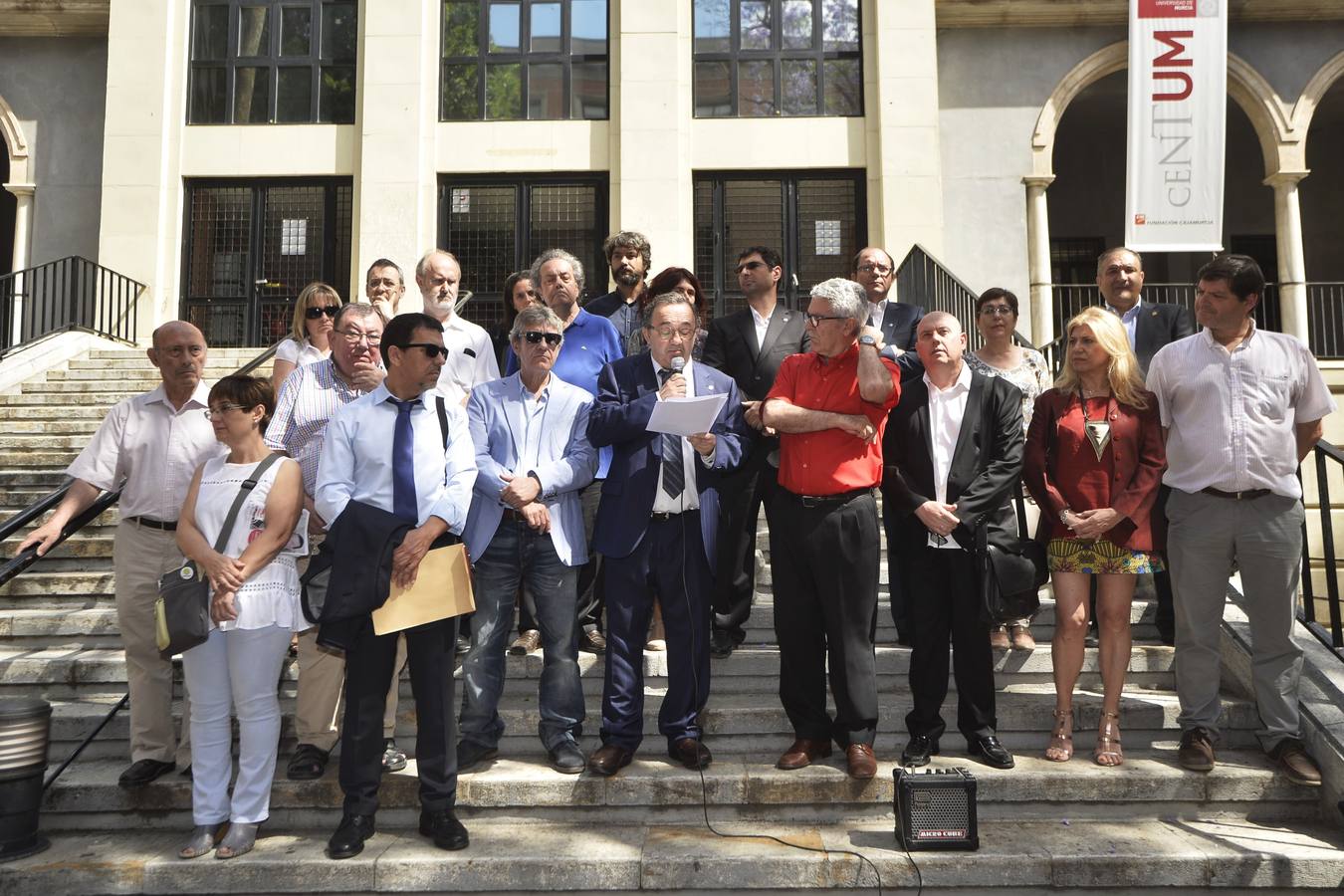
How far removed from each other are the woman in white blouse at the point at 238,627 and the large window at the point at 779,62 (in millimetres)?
11231

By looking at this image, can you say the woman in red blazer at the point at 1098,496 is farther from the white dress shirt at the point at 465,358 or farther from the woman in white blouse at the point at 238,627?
the woman in white blouse at the point at 238,627

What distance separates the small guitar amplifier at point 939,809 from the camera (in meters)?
4.04

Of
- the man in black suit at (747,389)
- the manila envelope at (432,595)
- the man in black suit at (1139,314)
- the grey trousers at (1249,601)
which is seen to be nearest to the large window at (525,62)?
the man in black suit at (747,389)

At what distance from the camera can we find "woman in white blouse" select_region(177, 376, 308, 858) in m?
4.17

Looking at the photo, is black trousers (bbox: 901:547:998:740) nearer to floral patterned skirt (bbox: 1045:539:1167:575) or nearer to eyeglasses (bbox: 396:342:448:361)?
floral patterned skirt (bbox: 1045:539:1167:575)

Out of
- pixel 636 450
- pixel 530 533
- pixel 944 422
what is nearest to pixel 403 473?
pixel 530 533

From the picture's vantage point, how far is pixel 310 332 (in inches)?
223

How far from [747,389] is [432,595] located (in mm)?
2207

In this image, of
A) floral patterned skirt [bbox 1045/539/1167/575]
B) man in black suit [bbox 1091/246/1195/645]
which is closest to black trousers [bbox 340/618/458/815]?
floral patterned skirt [bbox 1045/539/1167/575]

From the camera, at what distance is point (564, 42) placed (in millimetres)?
14500

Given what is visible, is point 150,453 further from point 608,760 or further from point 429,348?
point 608,760

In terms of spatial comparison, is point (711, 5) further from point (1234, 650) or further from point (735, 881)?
point (735, 881)

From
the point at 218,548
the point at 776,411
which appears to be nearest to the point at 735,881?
the point at 776,411

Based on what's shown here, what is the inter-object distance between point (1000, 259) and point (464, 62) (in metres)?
8.21
